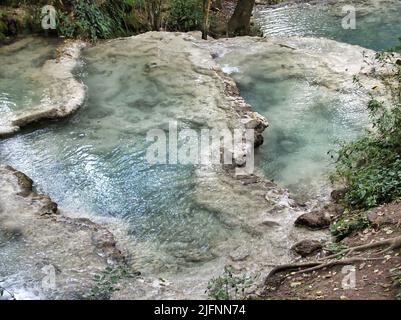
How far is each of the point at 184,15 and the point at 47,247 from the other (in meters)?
11.3

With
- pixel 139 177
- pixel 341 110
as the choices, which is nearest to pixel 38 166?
pixel 139 177

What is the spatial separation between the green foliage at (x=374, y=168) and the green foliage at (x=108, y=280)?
3350mm

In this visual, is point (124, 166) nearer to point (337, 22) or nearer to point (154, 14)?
point (154, 14)

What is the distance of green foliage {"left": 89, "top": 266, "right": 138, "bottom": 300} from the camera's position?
19.9 feet

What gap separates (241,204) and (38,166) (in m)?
3.64

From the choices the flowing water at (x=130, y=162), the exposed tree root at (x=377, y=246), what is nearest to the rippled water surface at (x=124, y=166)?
the flowing water at (x=130, y=162)

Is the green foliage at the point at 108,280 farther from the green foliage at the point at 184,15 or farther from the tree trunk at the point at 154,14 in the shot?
the green foliage at the point at 184,15

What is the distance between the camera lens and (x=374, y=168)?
7.82 meters

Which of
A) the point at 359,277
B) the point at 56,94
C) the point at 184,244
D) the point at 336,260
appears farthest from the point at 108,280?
the point at 56,94

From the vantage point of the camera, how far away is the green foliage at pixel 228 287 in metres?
5.64

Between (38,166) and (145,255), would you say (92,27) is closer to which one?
(38,166)

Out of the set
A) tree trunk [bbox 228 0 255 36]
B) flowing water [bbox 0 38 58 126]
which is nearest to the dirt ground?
flowing water [bbox 0 38 58 126]

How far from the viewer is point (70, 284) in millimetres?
6246

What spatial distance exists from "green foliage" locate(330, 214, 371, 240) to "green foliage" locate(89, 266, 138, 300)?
8.70ft
